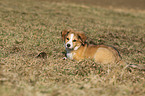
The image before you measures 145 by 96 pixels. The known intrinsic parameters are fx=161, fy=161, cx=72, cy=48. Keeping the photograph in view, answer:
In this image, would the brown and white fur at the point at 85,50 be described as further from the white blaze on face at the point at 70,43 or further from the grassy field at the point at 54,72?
the grassy field at the point at 54,72

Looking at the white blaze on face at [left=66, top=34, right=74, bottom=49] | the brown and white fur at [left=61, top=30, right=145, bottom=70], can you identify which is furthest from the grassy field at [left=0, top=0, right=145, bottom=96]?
the white blaze on face at [left=66, top=34, right=74, bottom=49]

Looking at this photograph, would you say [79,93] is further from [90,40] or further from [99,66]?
[90,40]

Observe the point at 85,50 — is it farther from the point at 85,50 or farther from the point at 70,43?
the point at 70,43

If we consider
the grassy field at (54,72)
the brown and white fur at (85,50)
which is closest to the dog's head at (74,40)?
the brown and white fur at (85,50)

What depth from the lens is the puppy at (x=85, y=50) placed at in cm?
483

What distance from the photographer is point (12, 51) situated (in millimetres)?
5973

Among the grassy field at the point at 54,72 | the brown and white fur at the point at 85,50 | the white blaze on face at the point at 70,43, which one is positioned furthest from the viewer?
the white blaze on face at the point at 70,43

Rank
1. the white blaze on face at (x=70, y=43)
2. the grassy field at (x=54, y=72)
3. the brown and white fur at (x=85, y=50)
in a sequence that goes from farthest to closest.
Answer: the white blaze on face at (x=70, y=43), the brown and white fur at (x=85, y=50), the grassy field at (x=54, y=72)

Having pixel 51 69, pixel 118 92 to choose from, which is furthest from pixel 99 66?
pixel 118 92

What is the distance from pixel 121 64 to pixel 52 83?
2.18m

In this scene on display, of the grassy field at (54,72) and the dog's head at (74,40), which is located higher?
the dog's head at (74,40)

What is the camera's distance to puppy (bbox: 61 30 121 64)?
483cm

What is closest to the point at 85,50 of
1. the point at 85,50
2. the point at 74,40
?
the point at 85,50

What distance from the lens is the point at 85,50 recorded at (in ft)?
16.9
